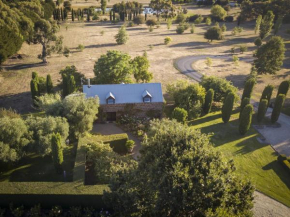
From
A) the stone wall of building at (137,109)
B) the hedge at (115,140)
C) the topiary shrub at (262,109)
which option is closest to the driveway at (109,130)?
the stone wall of building at (137,109)

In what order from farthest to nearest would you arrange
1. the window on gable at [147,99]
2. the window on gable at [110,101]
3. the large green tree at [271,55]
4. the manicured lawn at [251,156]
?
the large green tree at [271,55] < the window on gable at [147,99] < the window on gable at [110,101] < the manicured lawn at [251,156]

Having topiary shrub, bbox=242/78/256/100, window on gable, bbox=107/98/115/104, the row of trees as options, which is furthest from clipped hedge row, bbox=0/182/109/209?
the row of trees

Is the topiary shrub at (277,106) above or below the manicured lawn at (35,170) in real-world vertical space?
above

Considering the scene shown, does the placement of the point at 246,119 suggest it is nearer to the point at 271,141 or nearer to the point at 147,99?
the point at 271,141

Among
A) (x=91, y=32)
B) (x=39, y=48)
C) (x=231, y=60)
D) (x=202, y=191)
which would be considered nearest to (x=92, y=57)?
(x=39, y=48)

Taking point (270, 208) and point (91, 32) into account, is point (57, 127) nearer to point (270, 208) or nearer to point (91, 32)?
point (270, 208)

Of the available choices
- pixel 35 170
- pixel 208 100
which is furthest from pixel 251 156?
pixel 35 170

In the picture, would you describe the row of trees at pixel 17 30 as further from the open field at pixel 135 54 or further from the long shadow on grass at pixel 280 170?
the long shadow on grass at pixel 280 170
